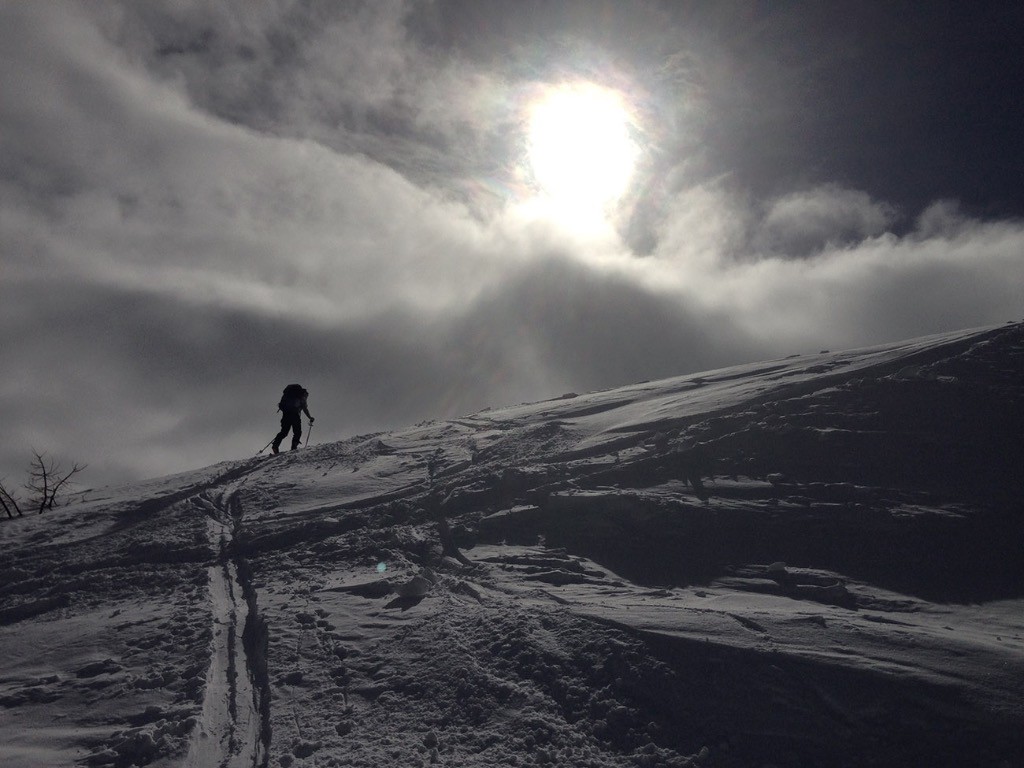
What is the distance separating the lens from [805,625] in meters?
8.11

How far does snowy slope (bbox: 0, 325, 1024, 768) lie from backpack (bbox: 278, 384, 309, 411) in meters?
4.09

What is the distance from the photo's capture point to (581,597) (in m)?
9.33

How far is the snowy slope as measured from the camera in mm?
6773

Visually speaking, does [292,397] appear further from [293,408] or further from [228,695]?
[228,695]

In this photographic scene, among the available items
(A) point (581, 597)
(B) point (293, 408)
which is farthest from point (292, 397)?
(A) point (581, 597)

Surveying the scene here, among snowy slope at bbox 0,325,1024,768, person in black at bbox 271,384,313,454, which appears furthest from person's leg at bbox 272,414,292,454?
snowy slope at bbox 0,325,1024,768

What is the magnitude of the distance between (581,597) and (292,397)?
13409 millimetres

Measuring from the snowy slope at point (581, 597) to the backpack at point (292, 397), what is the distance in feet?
13.4

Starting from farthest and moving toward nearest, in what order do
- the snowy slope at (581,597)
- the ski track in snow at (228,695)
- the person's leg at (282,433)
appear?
the person's leg at (282,433) → the snowy slope at (581,597) → the ski track in snow at (228,695)

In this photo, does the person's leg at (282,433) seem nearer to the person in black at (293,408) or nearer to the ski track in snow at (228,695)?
the person in black at (293,408)

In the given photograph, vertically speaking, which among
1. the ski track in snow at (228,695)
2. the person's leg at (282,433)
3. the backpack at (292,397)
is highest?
the backpack at (292,397)

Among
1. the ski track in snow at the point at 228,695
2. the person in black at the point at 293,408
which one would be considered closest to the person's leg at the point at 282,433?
the person in black at the point at 293,408

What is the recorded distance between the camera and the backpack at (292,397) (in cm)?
2030

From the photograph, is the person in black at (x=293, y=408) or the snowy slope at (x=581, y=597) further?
the person in black at (x=293, y=408)
